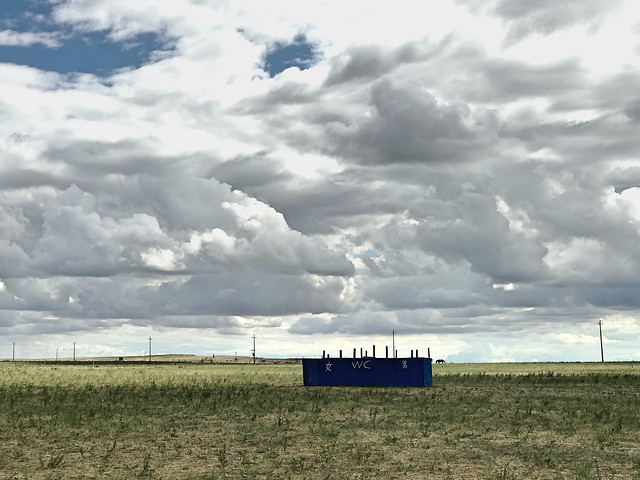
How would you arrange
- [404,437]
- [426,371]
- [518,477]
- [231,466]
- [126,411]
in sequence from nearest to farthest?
[518,477]
[231,466]
[404,437]
[126,411]
[426,371]

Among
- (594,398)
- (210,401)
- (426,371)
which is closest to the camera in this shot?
(210,401)

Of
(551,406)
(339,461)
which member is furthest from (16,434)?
(551,406)

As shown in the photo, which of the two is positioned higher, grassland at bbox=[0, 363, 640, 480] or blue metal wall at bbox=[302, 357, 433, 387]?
blue metal wall at bbox=[302, 357, 433, 387]

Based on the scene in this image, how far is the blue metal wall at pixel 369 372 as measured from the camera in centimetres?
5994

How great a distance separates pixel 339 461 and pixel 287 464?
1614 millimetres

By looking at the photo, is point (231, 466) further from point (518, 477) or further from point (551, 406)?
point (551, 406)

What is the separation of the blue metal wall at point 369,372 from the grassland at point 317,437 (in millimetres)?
12377

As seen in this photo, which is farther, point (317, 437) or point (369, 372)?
point (369, 372)

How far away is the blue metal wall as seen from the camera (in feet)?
197

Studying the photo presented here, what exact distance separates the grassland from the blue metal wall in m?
12.4

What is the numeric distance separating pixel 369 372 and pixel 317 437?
1320 inches

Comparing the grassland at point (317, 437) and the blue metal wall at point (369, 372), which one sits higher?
the blue metal wall at point (369, 372)

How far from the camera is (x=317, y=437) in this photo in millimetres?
27828

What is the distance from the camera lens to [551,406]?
41625 millimetres
